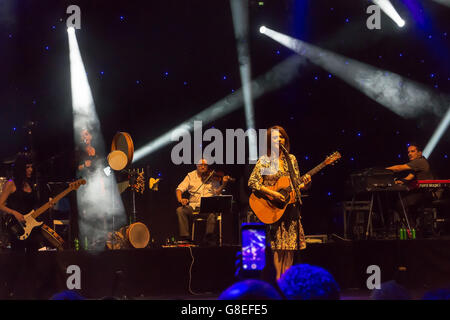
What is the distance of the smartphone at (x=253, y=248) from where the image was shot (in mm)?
3293

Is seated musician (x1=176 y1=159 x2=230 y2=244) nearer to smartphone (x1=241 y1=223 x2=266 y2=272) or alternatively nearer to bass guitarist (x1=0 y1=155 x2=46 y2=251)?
bass guitarist (x1=0 y1=155 x2=46 y2=251)

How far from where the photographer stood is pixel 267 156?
17.3 ft

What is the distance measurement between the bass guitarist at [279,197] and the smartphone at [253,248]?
1.81 meters

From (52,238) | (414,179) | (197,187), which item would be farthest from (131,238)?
Result: (414,179)

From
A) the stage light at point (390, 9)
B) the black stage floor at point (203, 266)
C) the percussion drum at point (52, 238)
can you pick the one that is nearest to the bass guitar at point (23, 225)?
the black stage floor at point (203, 266)

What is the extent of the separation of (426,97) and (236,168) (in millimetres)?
4066

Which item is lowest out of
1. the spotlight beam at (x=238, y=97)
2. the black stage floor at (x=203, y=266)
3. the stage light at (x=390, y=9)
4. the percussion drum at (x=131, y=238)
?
the black stage floor at (x=203, y=266)

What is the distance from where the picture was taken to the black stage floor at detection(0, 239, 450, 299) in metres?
6.36

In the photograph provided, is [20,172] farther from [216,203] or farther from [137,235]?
[216,203]

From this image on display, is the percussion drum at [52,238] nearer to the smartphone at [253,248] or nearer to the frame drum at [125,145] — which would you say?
the frame drum at [125,145]

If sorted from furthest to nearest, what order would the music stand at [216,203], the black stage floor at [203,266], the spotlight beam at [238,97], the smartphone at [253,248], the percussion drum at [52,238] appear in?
1. the spotlight beam at [238,97]
2. the music stand at [216,203]
3. the percussion drum at [52,238]
4. the black stage floor at [203,266]
5. the smartphone at [253,248]

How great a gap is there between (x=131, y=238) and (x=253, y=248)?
15.2 feet
